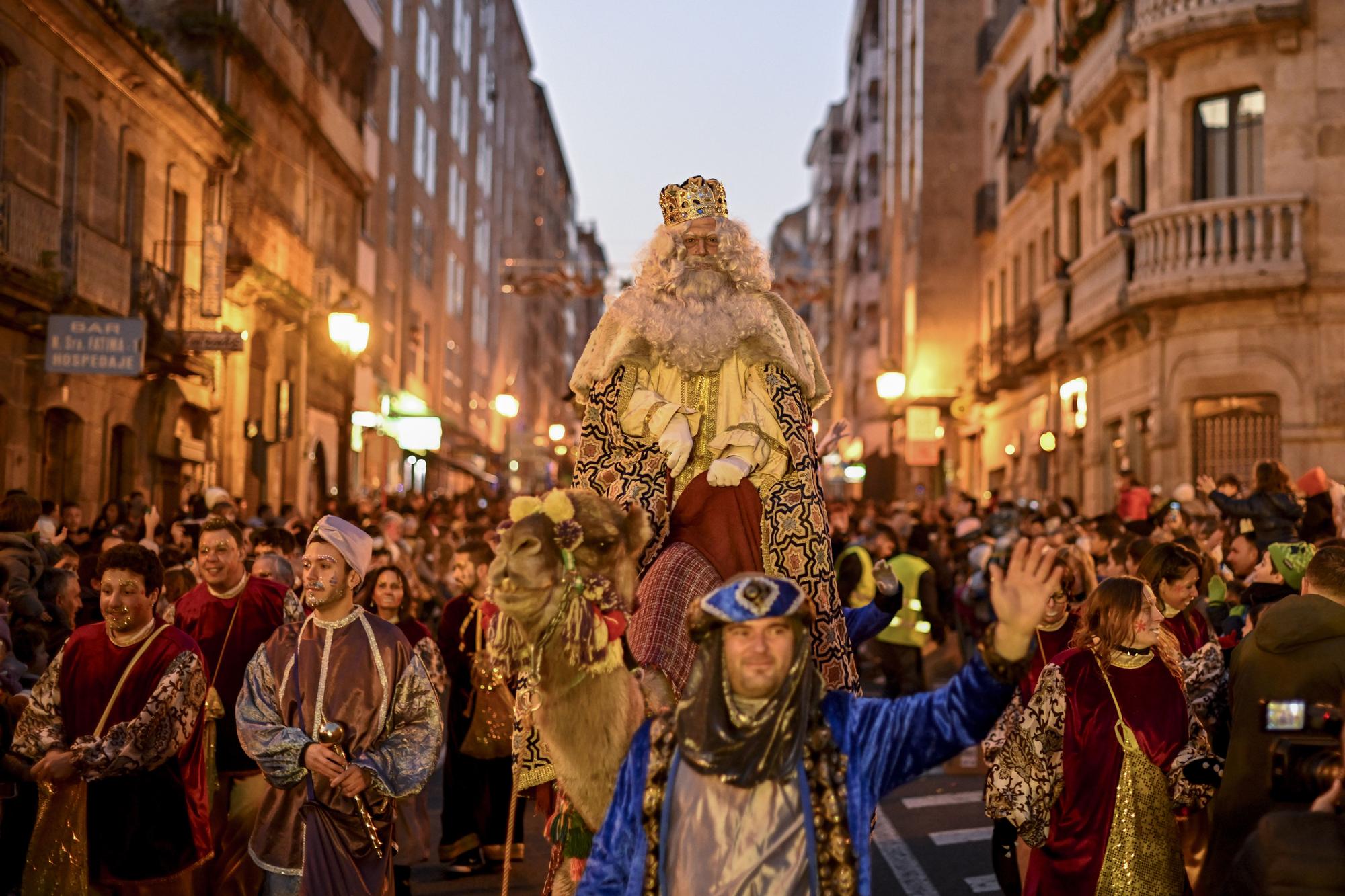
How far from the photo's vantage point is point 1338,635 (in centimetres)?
545

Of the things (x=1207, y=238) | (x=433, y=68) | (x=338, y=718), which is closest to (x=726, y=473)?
(x=338, y=718)

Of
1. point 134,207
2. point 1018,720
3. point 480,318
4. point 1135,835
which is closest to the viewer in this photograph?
point 1135,835

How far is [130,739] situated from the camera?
6652 mm

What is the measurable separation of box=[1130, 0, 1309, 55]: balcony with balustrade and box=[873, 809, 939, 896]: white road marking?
606 inches

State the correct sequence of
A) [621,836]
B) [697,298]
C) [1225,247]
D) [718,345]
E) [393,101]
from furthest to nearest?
[393,101], [1225,247], [697,298], [718,345], [621,836]

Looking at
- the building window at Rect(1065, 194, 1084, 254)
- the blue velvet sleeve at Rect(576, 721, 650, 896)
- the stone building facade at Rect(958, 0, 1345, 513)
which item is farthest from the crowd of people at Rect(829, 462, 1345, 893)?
the building window at Rect(1065, 194, 1084, 254)

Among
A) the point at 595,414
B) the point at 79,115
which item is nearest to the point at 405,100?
the point at 79,115

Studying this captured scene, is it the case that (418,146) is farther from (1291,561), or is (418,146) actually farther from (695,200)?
(695,200)

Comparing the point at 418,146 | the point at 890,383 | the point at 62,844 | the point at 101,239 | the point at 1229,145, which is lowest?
the point at 62,844

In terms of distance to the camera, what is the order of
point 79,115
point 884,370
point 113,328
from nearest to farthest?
point 113,328
point 79,115
point 884,370

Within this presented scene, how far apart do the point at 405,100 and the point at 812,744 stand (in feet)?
147

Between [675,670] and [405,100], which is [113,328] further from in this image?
[405,100]

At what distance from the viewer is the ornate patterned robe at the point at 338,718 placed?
20.6 ft

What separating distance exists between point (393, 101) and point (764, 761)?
42.8 metres
